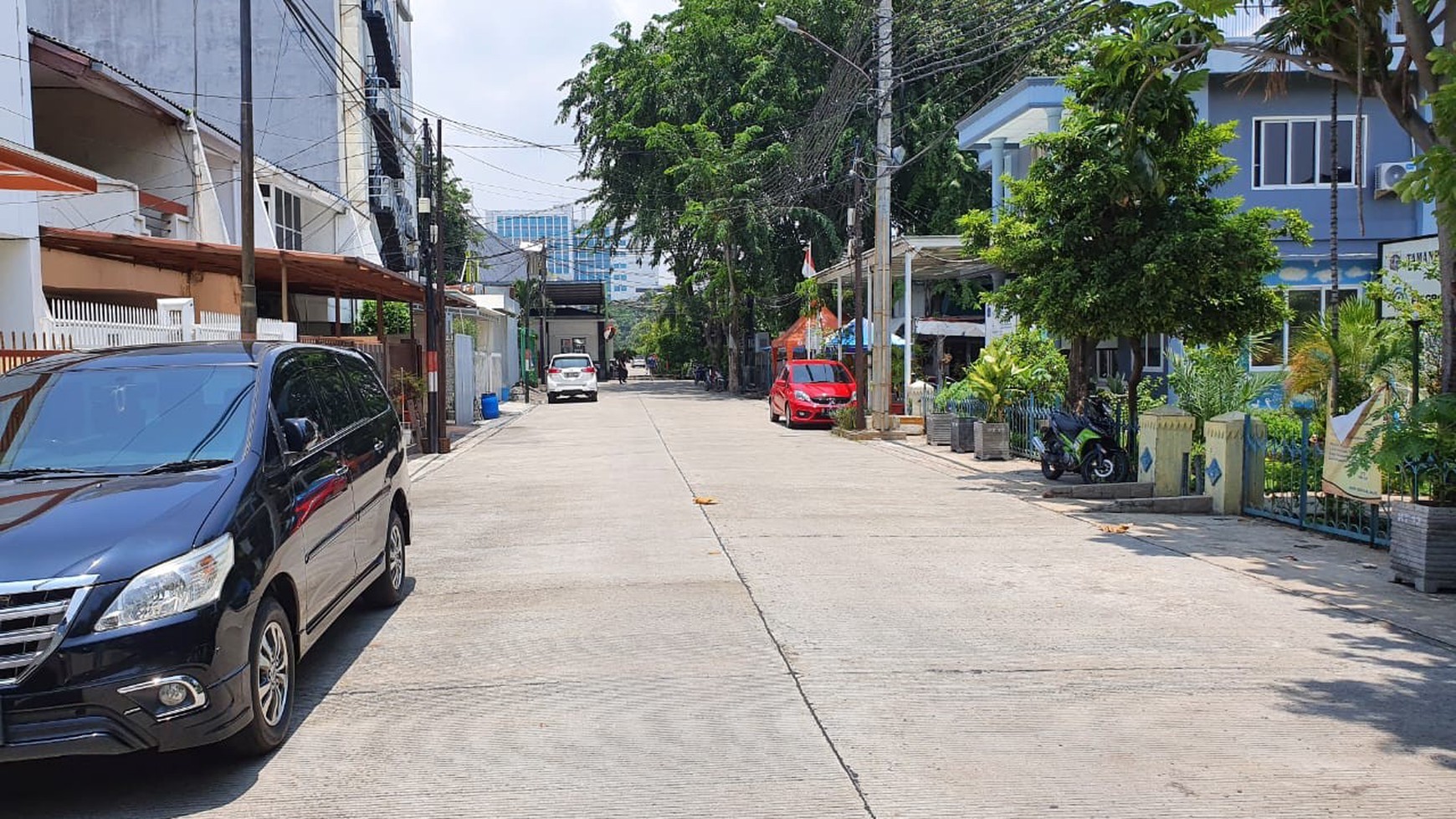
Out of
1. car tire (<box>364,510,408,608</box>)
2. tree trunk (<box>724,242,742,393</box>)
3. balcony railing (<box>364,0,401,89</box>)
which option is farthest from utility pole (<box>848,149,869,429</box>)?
balcony railing (<box>364,0,401,89</box>)

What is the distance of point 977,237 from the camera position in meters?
15.7

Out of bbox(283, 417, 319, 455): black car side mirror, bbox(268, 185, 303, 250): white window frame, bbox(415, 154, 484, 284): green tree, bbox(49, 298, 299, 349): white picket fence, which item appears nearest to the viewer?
bbox(283, 417, 319, 455): black car side mirror

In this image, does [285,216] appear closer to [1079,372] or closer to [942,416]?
[942,416]

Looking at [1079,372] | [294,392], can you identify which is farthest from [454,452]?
[294,392]

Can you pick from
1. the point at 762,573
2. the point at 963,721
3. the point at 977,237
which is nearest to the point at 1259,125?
the point at 977,237

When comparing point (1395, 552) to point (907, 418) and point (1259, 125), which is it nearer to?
point (1259, 125)

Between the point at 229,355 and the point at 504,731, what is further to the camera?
the point at 229,355

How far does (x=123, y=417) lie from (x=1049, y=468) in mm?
12346

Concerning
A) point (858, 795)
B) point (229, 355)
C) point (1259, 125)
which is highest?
point (1259, 125)

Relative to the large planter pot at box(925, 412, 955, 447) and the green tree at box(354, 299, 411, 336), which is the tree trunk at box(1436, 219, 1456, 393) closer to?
the large planter pot at box(925, 412, 955, 447)

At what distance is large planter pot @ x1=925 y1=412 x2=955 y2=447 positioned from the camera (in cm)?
2112

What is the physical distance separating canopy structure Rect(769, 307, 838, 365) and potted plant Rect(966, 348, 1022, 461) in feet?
50.3

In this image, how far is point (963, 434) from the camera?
1983 cm

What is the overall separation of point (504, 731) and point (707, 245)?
40.6m
